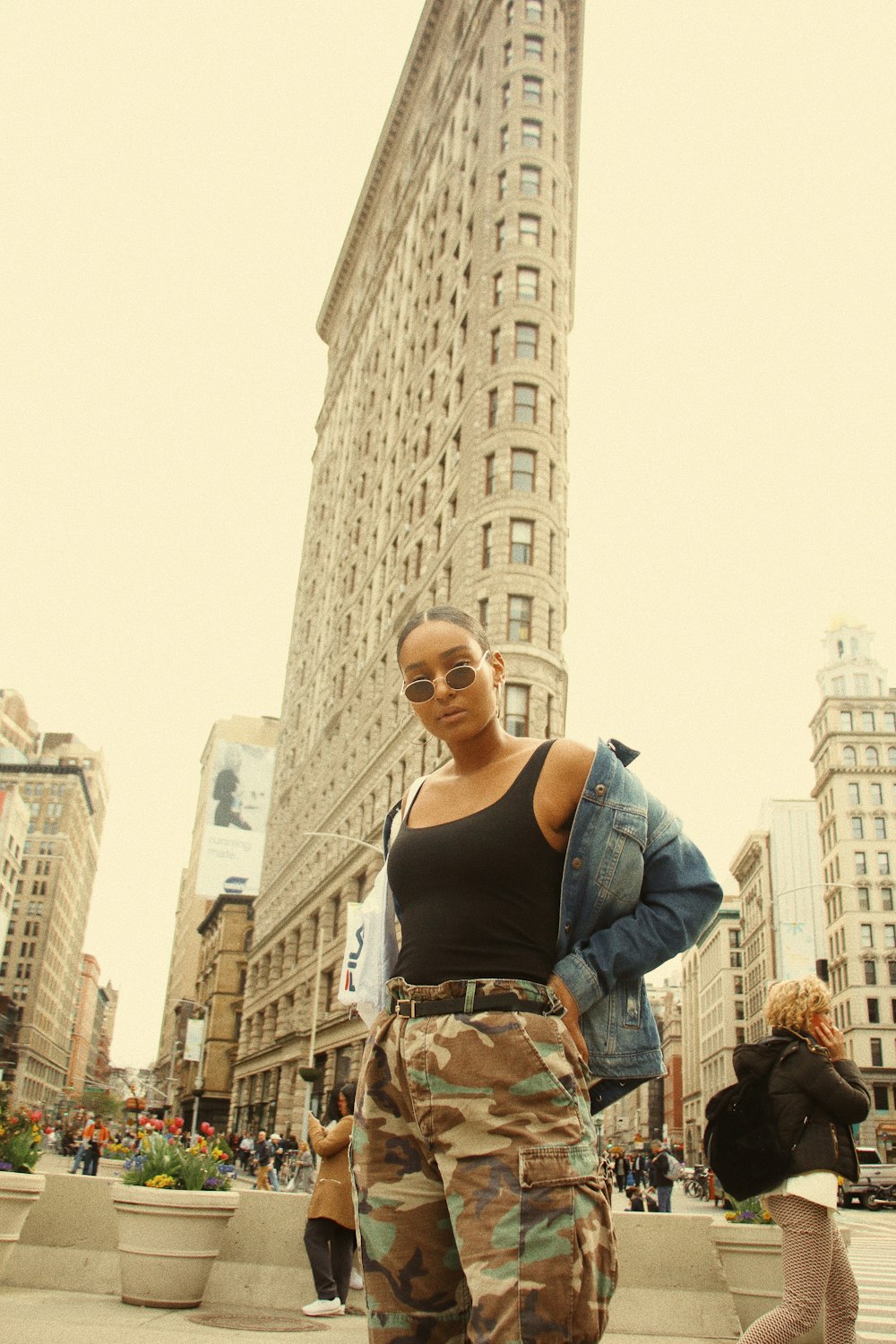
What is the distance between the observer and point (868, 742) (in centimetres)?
9994

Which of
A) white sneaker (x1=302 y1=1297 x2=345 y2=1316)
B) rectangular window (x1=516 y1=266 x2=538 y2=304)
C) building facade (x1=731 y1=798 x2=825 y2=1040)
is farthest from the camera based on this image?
building facade (x1=731 y1=798 x2=825 y2=1040)

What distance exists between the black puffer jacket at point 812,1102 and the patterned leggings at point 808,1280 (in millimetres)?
180

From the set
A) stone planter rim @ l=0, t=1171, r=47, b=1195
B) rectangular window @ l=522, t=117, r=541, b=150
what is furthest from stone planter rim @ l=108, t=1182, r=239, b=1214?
rectangular window @ l=522, t=117, r=541, b=150

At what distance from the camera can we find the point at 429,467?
45.8m

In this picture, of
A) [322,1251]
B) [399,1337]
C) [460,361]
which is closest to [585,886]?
[399,1337]

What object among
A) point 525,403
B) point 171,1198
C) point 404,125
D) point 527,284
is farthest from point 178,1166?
point 404,125

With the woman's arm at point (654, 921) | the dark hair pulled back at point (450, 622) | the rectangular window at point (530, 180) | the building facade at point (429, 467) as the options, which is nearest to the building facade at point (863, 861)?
the building facade at point (429, 467)

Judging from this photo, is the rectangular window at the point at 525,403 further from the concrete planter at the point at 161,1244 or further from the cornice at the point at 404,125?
the concrete planter at the point at 161,1244

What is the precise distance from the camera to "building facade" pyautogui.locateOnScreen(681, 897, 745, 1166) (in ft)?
381

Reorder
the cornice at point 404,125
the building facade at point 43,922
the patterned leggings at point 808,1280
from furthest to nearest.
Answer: the building facade at point 43,922
the cornice at point 404,125
the patterned leggings at point 808,1280

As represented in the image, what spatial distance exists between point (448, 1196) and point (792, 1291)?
8.99 feet

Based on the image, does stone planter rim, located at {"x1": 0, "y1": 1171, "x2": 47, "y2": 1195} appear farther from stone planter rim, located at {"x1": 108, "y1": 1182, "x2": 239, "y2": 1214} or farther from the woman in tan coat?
the woman in tan coat

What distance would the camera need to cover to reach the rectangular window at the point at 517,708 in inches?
1313

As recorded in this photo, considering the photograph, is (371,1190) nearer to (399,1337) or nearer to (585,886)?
(399,1337)
